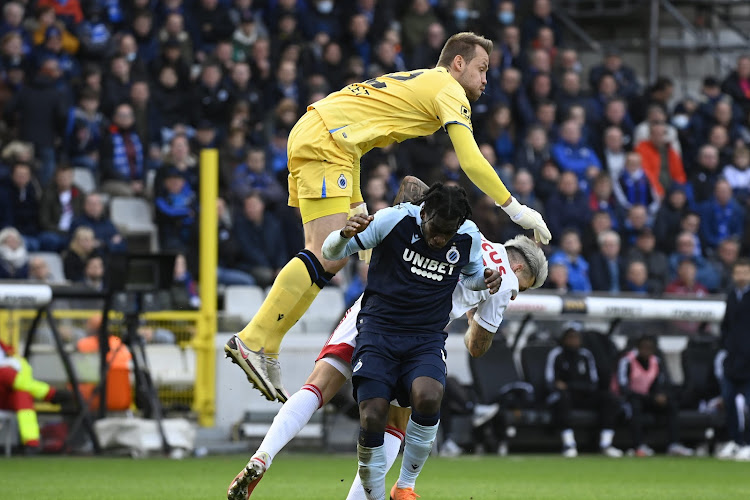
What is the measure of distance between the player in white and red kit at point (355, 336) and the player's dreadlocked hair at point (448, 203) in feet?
2.15

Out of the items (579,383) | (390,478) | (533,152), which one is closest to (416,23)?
(533,152)

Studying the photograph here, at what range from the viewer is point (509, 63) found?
19422 mm

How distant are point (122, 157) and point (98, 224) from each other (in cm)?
126

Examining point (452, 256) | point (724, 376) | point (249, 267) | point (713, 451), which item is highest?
point (452, 256)

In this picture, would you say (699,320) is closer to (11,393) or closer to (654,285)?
(654,285)

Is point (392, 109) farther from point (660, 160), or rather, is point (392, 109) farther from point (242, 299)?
point (660, 160)

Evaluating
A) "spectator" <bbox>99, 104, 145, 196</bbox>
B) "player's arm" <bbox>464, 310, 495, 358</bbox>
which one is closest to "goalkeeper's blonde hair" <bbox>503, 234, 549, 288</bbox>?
"player's arm" <bbox>464, 310, 495, 358</bbox>

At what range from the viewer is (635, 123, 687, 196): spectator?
1886 centimetres

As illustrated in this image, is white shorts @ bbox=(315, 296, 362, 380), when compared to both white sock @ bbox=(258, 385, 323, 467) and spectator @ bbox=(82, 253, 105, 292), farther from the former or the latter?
spectator @ bbox=(82, 253, 105, 292)

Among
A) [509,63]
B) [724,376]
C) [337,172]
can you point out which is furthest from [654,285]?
[337,172]

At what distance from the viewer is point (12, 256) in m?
13.6

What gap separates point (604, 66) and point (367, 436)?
1493 centimetres

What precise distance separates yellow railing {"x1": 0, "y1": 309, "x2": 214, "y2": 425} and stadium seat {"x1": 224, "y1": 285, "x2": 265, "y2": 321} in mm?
654

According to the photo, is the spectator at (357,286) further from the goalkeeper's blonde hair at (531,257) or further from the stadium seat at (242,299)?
the goalkeeper's blonde hair at (531,257)
